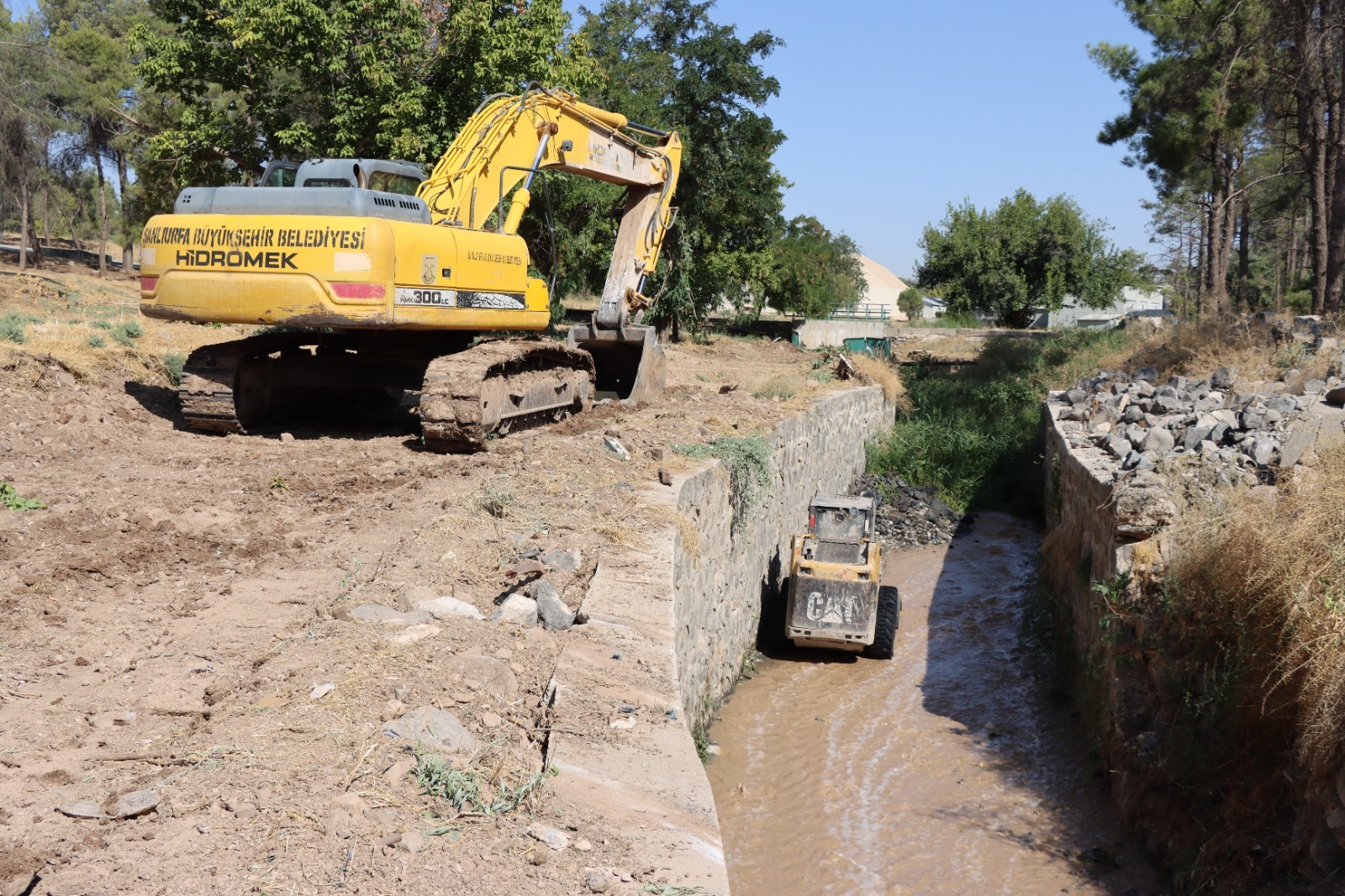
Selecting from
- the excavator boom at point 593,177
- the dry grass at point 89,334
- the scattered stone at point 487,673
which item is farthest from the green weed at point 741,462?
the dry grass at point 89,334

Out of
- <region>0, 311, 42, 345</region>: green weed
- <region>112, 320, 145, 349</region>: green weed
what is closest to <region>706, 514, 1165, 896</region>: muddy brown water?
<region>0, 311, 42, 345</region>: green weed

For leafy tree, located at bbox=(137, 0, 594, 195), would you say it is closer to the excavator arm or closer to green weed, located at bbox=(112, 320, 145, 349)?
green weed, located at bbox=(112, 320, 145, 349)

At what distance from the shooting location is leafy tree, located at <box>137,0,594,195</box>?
55.9 ft

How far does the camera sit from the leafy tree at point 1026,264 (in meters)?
46.9

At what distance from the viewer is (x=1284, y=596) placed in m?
6.14

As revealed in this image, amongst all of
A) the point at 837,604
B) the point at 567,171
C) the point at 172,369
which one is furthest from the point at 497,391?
the point at 172,369

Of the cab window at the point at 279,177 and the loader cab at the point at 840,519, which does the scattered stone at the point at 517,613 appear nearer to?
the cab window at the point at 279,177

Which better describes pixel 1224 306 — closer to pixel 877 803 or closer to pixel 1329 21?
pixel 1329 21

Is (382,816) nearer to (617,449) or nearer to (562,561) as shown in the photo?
(562,561)

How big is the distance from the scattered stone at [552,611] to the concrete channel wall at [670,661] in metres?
0.11

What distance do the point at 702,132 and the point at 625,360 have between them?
15060 mm

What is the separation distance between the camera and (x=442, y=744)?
4.08 metres

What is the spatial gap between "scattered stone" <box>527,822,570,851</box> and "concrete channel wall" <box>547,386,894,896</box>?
0.23m

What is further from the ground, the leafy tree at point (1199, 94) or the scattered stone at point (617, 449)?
the leafy tree at point (1199, 94)
